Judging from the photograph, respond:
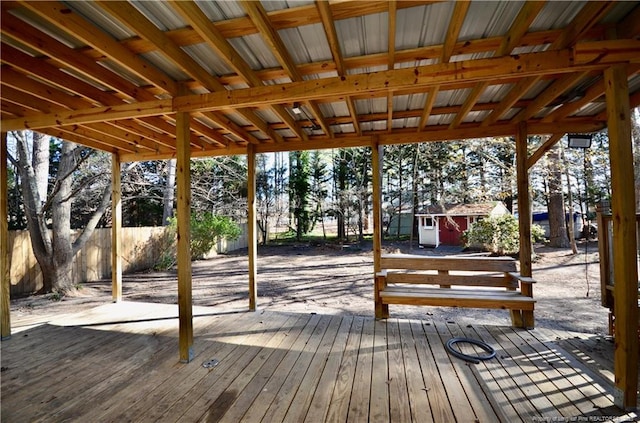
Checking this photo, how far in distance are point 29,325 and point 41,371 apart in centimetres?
165

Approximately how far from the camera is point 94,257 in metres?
6.85

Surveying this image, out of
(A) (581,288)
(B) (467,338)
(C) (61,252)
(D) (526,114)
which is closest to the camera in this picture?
(B) (467,338)

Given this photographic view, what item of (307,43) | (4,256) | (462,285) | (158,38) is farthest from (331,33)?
(4,256)

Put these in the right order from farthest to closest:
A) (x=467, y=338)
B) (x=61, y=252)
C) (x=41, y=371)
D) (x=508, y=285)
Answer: (x=61, y=252) < (x=508, y=285) < (x=467, y=338) < (x=41, y=371)

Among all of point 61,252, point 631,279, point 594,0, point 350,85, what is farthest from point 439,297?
point 61,252

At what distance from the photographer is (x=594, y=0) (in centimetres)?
159

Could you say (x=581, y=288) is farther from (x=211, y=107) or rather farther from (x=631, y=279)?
(x=211, y=107)

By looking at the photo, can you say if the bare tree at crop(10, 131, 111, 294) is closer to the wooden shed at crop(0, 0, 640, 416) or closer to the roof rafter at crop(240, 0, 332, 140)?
the wooden shed at crop(0, 0, 640, 416)

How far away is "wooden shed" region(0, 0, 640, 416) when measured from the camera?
169 cm

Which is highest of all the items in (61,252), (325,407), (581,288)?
(61,252)

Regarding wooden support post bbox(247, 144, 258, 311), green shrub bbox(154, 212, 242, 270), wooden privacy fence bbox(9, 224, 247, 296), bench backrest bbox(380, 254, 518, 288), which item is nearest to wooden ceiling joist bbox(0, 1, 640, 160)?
wooden support post bbox(247, 144, 258, 311)

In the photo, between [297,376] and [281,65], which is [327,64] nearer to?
[281,65]

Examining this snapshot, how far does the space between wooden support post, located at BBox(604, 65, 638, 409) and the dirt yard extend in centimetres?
177

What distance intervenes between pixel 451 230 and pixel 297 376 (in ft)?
46.3
